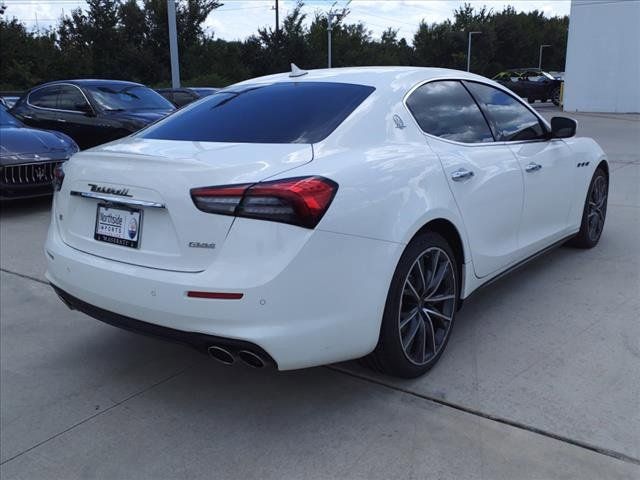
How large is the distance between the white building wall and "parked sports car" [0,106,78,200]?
21.0 metres

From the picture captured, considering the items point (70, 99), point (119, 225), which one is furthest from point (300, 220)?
A: point (70, 99)

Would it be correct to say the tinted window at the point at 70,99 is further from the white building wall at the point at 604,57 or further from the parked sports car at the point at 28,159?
the white building wall at the point at 604,57

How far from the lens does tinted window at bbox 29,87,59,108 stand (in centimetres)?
1012

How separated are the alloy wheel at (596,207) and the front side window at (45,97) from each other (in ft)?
27.0

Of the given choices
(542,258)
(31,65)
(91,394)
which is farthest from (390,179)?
(31,65)

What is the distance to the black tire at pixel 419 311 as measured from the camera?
2.88 m

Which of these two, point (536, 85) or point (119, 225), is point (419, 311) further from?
point (536, 85)

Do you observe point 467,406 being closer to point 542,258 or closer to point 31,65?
point 542,258

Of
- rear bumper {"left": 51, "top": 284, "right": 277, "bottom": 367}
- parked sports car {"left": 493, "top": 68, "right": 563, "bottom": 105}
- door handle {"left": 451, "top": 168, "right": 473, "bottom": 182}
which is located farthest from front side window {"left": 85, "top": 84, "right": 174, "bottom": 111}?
parked sports car {"left": 493, "top": 68, "right": 563, "bottom": 105}

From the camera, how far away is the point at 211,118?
3.39 m

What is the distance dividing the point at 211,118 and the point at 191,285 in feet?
3.96

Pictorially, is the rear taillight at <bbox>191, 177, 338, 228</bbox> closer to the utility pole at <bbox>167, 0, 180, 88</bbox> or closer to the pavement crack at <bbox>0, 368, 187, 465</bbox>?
the pavement crack at <bbox>0, 368, 187, 465</bbox>

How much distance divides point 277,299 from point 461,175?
137cm

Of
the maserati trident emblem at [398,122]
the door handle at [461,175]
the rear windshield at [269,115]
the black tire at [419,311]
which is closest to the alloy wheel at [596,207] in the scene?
the door handle at [461,175]
